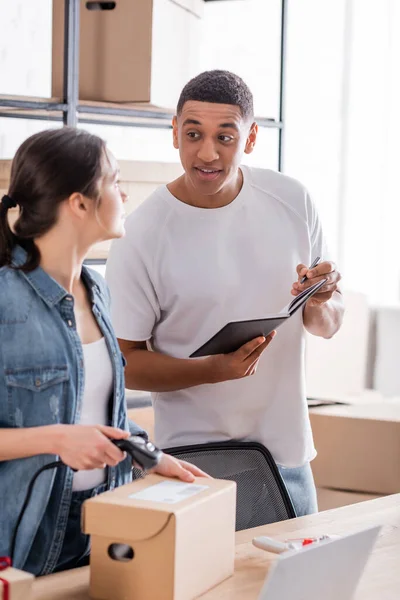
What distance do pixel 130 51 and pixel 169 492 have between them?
6.12 feet

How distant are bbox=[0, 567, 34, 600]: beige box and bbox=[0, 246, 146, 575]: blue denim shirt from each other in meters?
Result: 0.23

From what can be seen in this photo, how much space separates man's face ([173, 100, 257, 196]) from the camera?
1.85 metres

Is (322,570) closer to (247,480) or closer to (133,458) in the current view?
(133,458)

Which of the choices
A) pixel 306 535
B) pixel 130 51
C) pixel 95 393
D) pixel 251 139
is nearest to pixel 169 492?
pixel 95 393

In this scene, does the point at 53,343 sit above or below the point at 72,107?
below

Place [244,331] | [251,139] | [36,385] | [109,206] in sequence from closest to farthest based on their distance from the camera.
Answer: [36,385] < [109,206] < [244,331] < [251,139]

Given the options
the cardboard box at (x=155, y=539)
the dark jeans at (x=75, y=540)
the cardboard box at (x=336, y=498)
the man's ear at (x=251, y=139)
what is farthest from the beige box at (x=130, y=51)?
the cardboard box at (x=155, y=539)

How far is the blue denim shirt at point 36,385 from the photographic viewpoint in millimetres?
1307

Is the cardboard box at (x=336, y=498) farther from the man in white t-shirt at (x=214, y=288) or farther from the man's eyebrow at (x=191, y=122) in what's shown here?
the man's eyebrow at (x=191, y=122)

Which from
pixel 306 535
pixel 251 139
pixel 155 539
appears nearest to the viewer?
pixel 155 539

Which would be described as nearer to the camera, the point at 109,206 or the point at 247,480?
the point at 109,206

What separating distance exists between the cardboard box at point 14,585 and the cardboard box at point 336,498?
2062 mm

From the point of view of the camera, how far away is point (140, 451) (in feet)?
4.10

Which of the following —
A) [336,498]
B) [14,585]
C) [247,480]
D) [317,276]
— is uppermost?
[317,276]
